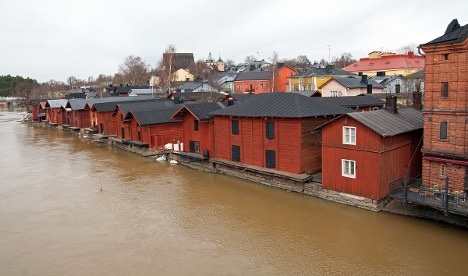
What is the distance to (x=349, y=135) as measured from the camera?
1933 cm

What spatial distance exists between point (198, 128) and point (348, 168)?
1430cm

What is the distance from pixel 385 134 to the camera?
693 inches

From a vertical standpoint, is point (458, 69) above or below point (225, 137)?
above

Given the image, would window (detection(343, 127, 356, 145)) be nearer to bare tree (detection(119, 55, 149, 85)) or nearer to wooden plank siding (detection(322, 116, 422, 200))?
wooden plank siding (detection(322, 116, 422, 200))

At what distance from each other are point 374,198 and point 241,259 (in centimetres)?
751

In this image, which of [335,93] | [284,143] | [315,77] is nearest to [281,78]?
[315,77]

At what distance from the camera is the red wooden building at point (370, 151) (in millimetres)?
18172

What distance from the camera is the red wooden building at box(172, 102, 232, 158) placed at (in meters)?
29.7

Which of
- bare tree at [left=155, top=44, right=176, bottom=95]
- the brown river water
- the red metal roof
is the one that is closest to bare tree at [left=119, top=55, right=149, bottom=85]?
bare tree at [left=155, top=44, right=176, bottom=95]

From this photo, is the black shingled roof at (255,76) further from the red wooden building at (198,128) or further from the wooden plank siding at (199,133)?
the wooden plank siding at (199,133)

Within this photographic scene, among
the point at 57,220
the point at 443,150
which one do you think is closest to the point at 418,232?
the point at 443,150

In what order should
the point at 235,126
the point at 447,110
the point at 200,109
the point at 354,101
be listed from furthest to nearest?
1. the point at 354,101
2. the point at 200,109
3. the point at 235,126
4. the point at 447,110

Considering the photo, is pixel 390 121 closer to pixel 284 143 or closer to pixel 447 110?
pixel 447 110

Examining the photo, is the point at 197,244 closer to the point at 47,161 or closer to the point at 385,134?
the point at 385,134
